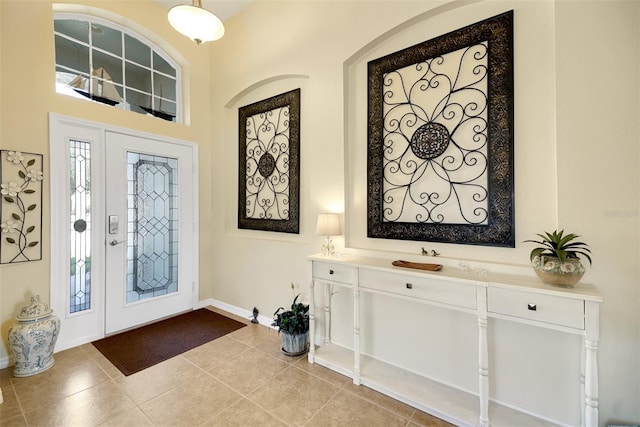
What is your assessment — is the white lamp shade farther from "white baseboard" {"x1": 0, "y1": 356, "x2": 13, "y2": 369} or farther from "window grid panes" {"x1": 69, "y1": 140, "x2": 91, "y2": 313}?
"white baseboard" {"x1": 0, "y1": 356, "x2": 13, "y2": 369}

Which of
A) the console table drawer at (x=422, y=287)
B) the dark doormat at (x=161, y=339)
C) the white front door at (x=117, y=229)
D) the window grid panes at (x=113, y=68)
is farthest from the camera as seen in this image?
the window grid panes at (x=113, y=68)

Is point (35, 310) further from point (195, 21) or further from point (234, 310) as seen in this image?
point (195, 21)

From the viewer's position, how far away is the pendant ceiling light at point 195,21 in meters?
1.93

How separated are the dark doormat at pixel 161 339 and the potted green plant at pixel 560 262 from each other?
113 inches

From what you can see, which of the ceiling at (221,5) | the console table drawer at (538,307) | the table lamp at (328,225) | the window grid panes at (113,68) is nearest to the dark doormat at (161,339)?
the table lamp at (328,225)

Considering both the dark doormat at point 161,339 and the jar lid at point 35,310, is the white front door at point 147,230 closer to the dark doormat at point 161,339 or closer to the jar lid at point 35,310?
the dark doormat at point 161,339

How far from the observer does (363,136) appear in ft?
8.11

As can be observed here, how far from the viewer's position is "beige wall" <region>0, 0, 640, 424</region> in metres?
1.53

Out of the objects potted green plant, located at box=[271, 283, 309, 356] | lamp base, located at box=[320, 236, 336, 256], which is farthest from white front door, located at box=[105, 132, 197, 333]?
lamp base, located at box=[320, 236, 336, 256]

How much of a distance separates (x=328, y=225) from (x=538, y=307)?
58.0 inches

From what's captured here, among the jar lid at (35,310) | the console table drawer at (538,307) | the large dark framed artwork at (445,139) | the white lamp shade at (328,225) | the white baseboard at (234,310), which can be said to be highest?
the large dark framed artwork at (445,139)

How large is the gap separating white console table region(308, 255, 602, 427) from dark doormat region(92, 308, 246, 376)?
1259 millimetres

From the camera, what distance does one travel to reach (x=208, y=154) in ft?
12.5

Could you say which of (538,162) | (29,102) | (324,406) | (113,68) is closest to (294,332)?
(324,406)
